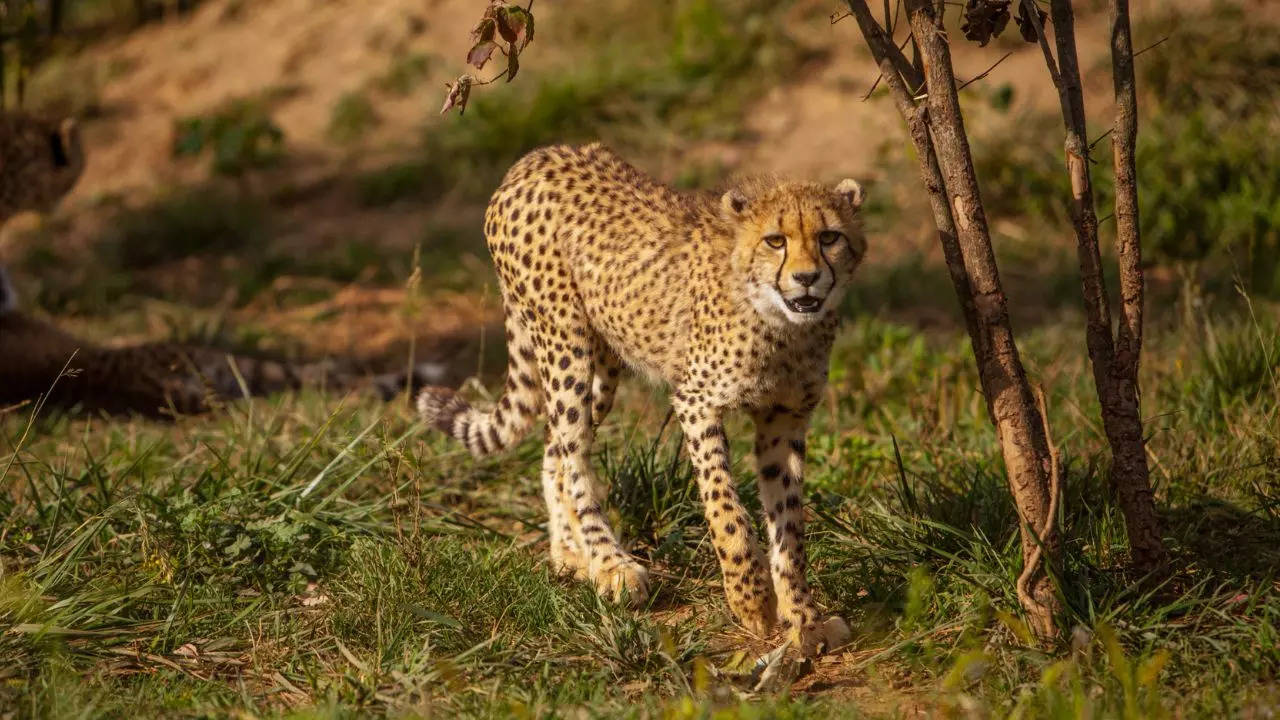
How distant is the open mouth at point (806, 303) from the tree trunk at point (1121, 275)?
0.62m

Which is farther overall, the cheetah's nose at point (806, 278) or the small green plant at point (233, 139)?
the small green plant at point (233, 139)

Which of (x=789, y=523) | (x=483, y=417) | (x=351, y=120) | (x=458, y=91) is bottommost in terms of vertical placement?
(x=351, y=120)

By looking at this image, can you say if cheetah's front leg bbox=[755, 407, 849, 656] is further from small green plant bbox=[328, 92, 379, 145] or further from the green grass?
small green plant bbox=[328, 92, 379, 145]

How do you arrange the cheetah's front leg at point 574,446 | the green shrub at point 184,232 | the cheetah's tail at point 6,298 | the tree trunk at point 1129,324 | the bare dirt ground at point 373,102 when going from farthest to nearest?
1. the green shrub at point 184,232
2. the bare dirt ground at point 373,102
3. the cheetah's tail at point 6,298
4. the cheetah's front leg at point 574,446
5. the tree trunk at point 1129,324

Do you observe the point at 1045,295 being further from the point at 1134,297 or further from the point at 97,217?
the point at 97,217

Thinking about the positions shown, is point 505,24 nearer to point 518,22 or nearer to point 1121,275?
point 518,22

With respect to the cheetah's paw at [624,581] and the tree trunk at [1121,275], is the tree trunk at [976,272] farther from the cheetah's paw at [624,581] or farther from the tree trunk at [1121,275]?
the cheetah's paw at [624,581]

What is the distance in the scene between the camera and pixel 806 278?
131 inches

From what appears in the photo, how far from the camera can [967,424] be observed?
4914mm

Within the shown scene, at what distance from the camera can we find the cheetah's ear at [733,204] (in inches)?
141

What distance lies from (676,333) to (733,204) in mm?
468

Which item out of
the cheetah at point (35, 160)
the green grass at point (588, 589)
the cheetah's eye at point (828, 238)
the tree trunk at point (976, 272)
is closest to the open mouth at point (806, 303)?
the cheetah's eye at point (828, 238)

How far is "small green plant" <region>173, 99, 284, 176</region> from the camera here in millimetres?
8875

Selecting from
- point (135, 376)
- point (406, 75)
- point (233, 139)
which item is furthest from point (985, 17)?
point (406, 75)
